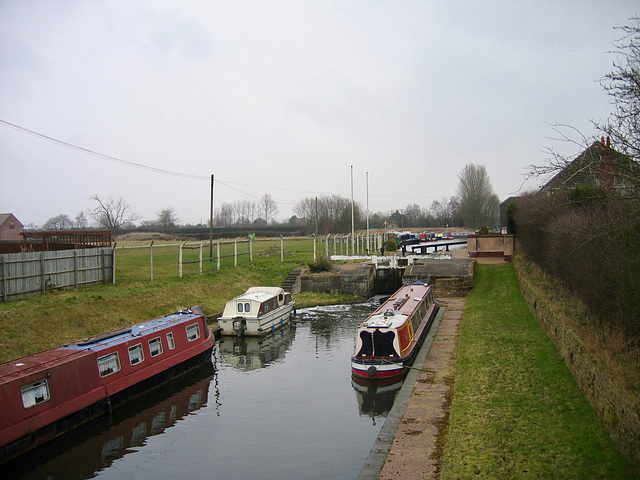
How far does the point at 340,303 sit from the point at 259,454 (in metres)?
19.2

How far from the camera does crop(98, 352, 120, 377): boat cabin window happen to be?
13.5 metres

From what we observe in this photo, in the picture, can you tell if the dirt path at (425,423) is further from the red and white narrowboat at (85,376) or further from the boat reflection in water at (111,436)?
the red and white narrowboat at (85,376)

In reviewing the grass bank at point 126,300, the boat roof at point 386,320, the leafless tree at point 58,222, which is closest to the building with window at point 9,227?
the leafless tree at point 58,222

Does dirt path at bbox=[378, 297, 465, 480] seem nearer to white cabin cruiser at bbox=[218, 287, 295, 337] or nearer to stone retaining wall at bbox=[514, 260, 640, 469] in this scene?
stone retaining wall at bbox=[514, 260, 640, 469]

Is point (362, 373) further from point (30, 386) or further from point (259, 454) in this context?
point (30, 386)

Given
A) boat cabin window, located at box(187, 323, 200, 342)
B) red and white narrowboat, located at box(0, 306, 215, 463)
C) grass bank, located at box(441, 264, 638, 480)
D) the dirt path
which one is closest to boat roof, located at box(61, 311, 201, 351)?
red and white narrowboat, located at box(0, 306, 215, 463)

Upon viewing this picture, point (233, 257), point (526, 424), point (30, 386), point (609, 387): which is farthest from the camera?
point (233, 257)

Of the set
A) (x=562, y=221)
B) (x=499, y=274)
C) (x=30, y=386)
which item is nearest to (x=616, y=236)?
(x=562, y=221)

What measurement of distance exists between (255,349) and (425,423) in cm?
1085

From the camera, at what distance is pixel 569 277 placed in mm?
15945

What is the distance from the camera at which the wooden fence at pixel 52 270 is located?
18.5 meters

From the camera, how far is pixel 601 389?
922 cm

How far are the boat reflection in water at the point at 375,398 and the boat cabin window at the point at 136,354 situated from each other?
617 centimetres

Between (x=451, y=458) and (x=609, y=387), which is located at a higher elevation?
(x=609, y=387)
